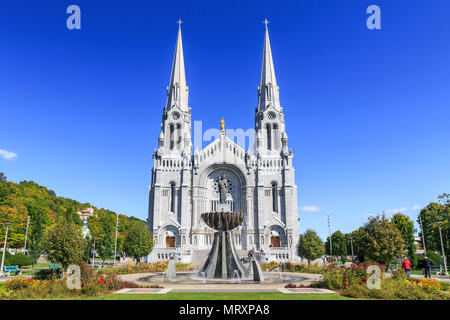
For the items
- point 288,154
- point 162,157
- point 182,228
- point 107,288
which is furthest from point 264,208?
point 107,288

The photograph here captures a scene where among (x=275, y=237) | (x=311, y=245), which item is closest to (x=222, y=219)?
(x=311, y=245)

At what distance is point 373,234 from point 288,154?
35246 mm

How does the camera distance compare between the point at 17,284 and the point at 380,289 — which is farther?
the point at 17,284

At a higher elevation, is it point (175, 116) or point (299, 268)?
point (175, 116)

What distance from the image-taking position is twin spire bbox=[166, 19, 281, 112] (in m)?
63.1

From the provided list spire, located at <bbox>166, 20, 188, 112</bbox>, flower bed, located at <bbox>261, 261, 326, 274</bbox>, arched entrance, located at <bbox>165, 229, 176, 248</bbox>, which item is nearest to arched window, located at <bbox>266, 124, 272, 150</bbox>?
spire, located at <bbox>166, 20, 188, 112</bbox>

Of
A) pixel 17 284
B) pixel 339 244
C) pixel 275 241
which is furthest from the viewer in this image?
pixel 339 244

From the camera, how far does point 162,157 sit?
58.2m

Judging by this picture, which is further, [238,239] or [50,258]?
[238,239]

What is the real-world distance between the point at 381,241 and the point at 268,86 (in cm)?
4589

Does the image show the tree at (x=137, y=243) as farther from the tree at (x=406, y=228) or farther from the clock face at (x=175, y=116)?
the tree at (x=406, y=228)

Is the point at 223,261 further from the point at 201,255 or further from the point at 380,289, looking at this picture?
the point at 201,255

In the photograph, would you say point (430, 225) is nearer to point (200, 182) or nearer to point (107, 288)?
point (200, 182)

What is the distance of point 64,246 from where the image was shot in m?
20.3
